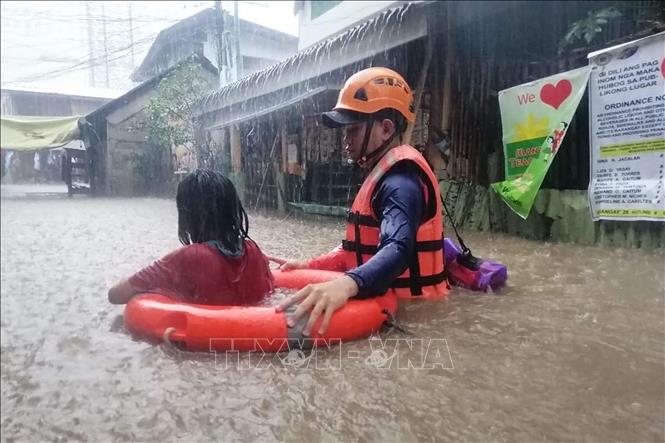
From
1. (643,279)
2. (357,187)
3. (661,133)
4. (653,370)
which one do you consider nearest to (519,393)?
(653,370)

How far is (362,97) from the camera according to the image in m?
1.69

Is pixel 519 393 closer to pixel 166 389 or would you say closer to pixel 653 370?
pixel 653 370

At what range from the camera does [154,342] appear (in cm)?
148

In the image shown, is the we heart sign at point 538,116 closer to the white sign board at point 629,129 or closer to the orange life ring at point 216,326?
the white sign board at point 629,129

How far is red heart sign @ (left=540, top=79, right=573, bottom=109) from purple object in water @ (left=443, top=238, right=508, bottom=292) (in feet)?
7.25

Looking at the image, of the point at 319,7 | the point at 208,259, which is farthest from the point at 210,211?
the point at 319,7

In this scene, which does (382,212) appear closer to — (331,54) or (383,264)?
(383,264)

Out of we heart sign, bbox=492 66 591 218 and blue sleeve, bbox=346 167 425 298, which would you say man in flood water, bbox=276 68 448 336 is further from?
we heart sign, bbox=492 66 591 218

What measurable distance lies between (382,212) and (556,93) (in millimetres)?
3089

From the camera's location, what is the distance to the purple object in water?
257cm

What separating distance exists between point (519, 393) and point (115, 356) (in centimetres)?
116

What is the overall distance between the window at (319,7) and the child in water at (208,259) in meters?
13.5

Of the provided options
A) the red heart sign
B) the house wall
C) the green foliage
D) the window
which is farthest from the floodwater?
the window

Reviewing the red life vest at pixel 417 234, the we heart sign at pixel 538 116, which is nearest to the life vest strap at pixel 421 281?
the red life vest at pixel 417 234
